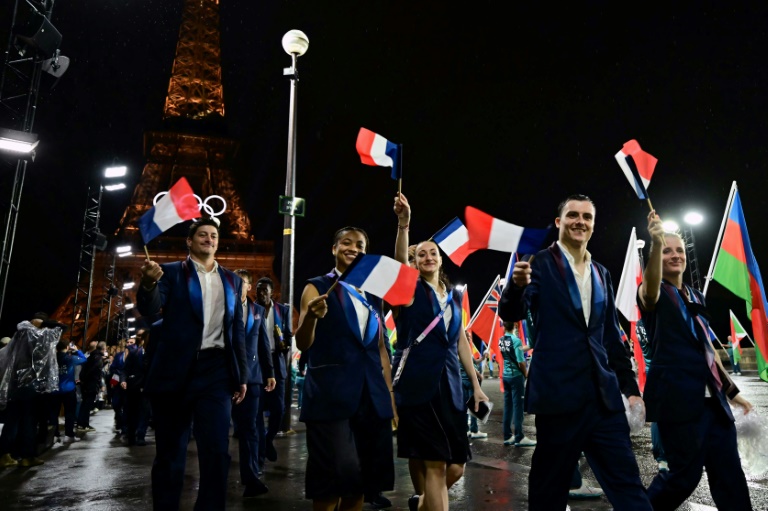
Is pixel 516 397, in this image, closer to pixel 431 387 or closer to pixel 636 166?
pixel 431 387

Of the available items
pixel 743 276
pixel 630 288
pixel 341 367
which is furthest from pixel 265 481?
pixel 630 288

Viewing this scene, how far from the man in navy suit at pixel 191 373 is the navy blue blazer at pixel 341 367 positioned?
604mm

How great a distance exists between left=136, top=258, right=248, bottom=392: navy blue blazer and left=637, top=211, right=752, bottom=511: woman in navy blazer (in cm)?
252

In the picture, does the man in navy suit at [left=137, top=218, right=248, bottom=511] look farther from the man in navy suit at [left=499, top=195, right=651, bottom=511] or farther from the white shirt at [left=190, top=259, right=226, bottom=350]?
the man in navy suit at [left=499, top=195, right=651, bottom=511]

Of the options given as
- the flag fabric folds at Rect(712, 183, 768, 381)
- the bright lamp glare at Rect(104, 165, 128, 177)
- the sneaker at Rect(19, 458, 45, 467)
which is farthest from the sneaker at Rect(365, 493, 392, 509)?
the bright lamp glare at Rect(104, 165, 128, 177)

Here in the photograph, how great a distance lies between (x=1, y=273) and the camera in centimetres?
1057

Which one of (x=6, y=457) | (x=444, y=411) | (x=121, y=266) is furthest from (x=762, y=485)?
(x=121, y=266)

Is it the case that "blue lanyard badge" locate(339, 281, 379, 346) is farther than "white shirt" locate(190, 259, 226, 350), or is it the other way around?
"white shirt" locate(190, 259, 226, 350)

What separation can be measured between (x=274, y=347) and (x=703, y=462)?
5.54 m

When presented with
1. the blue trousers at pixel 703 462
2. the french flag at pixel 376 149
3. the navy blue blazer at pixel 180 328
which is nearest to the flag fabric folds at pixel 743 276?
the blue trousers at pixel 703 462

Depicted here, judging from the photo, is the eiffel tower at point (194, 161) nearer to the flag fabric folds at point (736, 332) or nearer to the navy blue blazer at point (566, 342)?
the flag fabric folds at point (736, 332)

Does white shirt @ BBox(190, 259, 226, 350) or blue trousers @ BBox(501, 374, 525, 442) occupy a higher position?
white shirt @ BBox(190, 259, 226, 350)

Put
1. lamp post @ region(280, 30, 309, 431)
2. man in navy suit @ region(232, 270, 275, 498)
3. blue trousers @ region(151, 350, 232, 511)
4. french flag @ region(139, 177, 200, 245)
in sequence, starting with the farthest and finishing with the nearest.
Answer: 1. lamp post @ region(280, 30, 309, 431)
2. man in navy suit @ region(232, 270, 275, 498)
3. french flag @ region(139, 177, 200, 245)
4. blue trousers @ region(151, 350, 232, 511)

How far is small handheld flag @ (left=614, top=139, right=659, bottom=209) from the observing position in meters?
3.50
